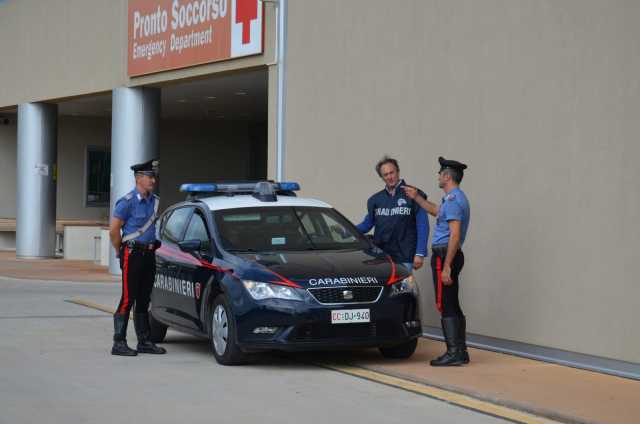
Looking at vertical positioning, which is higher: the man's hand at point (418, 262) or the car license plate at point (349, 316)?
the man's hand at point (418, 262)

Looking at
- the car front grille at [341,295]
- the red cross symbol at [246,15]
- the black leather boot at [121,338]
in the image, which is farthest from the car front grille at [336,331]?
the red cross symbol at [246,15]

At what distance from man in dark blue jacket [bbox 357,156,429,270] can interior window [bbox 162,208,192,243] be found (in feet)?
6.55

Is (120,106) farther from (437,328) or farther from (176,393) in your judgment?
(176,393)

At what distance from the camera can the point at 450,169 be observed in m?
10.3

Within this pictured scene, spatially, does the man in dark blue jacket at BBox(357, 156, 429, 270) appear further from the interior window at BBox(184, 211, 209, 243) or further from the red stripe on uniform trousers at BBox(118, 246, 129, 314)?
the red stripe on uniform trousers at BBox(118, 246, 129, 314)

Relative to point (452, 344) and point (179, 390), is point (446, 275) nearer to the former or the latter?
point (452, 344)

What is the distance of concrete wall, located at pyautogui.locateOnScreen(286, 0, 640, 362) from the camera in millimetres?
10289

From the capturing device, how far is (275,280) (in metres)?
10.1

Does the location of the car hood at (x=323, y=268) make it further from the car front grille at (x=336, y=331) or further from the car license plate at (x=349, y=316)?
the car front grille at (x=336, y=331)

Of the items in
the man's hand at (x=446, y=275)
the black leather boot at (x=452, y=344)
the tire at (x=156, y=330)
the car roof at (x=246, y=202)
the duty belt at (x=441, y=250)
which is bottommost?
Result: the tire at (x=156, y=330)

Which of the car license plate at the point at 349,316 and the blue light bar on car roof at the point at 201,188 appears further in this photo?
the blue light bar on car roof at the point at 201,188

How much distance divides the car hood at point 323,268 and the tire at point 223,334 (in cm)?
42

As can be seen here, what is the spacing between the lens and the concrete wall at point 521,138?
1029cm

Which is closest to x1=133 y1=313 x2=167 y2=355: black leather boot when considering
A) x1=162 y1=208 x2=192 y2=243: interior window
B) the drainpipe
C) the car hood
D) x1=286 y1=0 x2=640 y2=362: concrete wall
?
x1=162 y1=208 x2=192 y2=243: interior window
